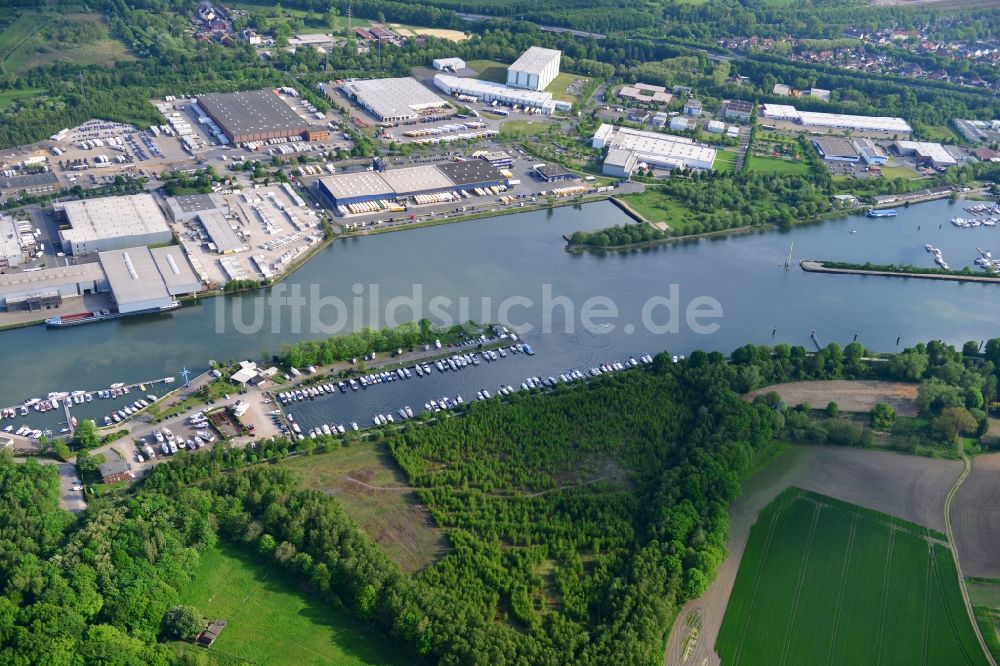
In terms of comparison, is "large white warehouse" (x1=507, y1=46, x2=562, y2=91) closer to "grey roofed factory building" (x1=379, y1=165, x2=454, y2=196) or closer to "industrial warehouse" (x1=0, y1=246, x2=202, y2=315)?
"grey roofed factory building" (x1=379, y1=165, x2=454, y2=196)

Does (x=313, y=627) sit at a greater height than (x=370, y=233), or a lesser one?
lesser

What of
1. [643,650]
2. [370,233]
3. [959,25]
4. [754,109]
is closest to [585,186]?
[370,233]

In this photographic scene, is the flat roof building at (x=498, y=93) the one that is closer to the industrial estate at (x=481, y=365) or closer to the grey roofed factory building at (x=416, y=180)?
the industrial estate at (x=481, y=365)

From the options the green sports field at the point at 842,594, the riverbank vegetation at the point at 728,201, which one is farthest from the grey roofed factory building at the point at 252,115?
the green sports field at the point at 842,594

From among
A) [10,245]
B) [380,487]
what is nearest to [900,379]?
[380,487]

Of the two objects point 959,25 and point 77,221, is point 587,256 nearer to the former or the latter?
point 77,221

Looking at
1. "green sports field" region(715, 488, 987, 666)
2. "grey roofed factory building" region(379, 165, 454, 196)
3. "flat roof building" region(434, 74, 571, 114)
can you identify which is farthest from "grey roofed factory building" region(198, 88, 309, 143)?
Answer: "green sports field" region(715, 488, 987, 666)
